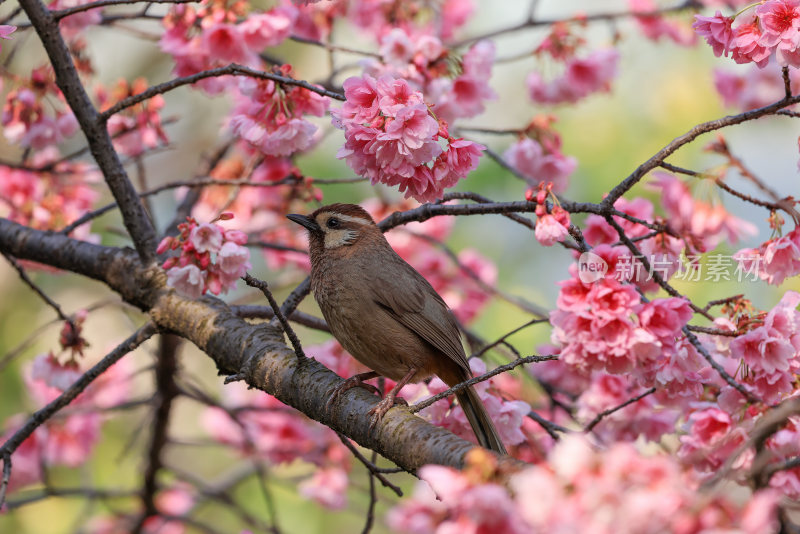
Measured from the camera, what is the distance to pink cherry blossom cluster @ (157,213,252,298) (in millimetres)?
2498

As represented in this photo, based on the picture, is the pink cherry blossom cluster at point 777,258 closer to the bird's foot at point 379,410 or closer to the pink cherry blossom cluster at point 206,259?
the bird's foot at point 379,410

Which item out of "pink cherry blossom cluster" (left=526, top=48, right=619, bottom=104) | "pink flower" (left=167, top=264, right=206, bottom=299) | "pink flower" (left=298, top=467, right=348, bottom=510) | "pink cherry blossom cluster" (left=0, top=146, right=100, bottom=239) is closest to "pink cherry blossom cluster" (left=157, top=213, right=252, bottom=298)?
"pink flower" (left=167, top=264, right=206, bottom=299)

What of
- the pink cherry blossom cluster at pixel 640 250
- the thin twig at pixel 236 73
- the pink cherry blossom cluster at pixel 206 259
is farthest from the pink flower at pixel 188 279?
the pink cherry blossom cluster at pixel 640 250

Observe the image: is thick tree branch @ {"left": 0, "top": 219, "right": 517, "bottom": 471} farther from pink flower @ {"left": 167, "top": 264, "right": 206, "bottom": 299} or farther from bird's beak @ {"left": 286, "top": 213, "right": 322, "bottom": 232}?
bird's beak @ {"left": 286, "top": 213, "right": 322, "bottom": 232}

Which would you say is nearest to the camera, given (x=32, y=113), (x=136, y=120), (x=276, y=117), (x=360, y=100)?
(x=360, y=100)

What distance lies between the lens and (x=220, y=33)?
3.40 m

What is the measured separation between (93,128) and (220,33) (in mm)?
751

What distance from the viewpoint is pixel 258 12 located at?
11.8 ft

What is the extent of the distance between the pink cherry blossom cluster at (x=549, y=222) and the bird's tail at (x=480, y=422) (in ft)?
2.91

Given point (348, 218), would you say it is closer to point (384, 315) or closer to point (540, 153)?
point (384, 315)

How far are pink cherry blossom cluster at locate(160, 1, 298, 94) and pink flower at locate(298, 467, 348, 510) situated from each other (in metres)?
2.42

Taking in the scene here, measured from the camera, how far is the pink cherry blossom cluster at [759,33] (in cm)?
236

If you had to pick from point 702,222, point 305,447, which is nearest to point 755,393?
point 702,222

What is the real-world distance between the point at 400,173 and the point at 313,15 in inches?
110
